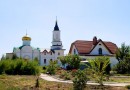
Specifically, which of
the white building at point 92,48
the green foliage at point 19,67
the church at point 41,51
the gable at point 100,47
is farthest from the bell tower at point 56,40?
the green foliage at point 19,67

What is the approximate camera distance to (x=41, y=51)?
250ft

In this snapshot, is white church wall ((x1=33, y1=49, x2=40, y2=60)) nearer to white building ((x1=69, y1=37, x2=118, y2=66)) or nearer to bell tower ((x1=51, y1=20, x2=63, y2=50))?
bell tower ((x1=51, y1=20, x2=63, y2=50))

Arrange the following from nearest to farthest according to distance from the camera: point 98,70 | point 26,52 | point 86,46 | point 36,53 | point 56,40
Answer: point 98,70 < point 86,46 < point 26,52 < point 36,53 < point 56,40

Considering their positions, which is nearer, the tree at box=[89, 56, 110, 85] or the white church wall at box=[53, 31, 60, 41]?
the tree at box=[89, 56, 110, 85]

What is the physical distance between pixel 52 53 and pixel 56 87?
183 feet

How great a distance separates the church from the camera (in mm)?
73269

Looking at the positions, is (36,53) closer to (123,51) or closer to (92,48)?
(92,48)

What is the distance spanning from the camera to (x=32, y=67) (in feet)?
118

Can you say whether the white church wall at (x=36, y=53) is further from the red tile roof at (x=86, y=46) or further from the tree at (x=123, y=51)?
the tree at (x=123, y=51)

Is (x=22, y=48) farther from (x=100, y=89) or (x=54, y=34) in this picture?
(x=100, y=89)

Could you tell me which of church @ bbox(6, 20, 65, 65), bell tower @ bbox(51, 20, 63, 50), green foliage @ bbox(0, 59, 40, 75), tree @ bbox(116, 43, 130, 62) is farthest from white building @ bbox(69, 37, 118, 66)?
green foliage @ bbox(0, 59, 40, 75)

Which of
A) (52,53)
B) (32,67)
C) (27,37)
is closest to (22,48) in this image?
(27,37)

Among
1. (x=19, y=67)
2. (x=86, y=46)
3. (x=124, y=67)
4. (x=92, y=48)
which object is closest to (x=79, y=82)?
(x=19, y=67)

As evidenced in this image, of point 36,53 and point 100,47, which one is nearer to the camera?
point 100,47
